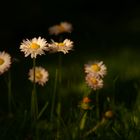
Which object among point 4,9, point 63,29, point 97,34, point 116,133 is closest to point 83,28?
point 97,34

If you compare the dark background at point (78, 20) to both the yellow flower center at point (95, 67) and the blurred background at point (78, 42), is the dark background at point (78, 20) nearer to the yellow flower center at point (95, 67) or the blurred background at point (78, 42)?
the blurred background at point (78, 42)

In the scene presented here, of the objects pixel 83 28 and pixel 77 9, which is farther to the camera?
pixel 77 9

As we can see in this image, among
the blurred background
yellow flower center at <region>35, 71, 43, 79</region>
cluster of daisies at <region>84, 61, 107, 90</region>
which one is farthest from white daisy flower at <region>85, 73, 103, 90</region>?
the blurred background

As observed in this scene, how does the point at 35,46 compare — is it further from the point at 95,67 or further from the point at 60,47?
the point at 95,67

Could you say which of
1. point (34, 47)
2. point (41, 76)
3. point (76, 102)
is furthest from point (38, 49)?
point (76, 102)

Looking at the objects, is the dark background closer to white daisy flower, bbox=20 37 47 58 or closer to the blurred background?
the blurred background

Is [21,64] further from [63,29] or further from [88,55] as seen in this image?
[63,29]

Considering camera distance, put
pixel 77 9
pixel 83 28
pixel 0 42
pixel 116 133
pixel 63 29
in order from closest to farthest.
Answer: pixel 116 133
pixel 63 29
pixel 0 42
pixel 83 28
pixel 77 9
